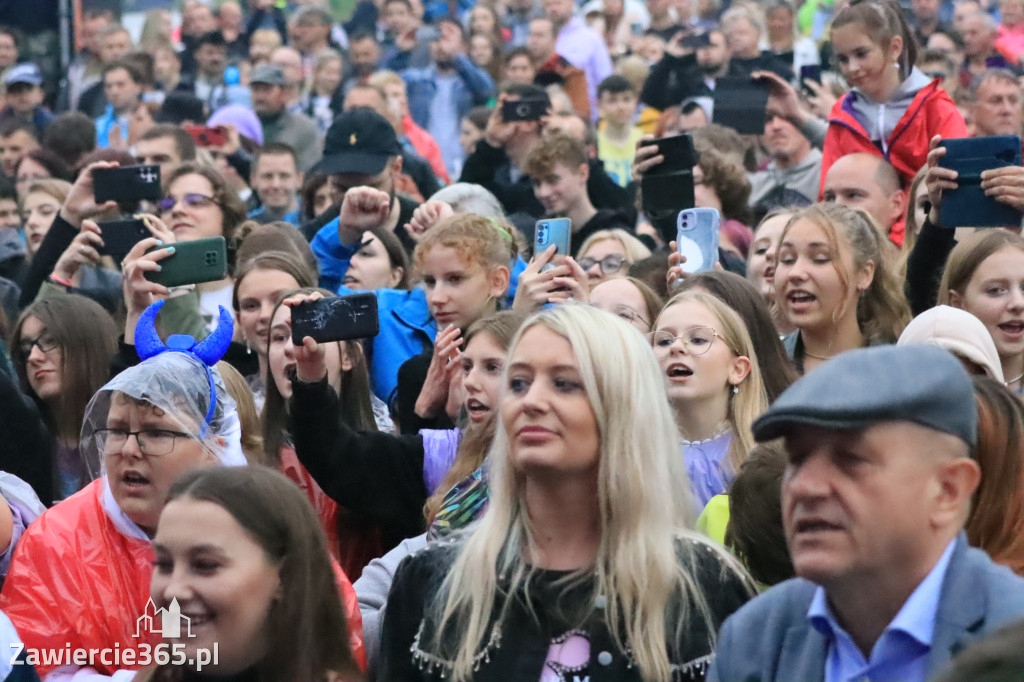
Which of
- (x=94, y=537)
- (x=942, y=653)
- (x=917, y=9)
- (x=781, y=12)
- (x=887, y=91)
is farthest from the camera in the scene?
(x=917, y=9)

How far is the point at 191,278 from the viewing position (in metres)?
5.73

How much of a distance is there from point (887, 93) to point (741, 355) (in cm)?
288

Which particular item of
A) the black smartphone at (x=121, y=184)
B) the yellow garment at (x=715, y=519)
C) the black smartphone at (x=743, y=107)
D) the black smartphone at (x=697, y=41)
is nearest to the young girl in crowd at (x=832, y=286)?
the yellow garment at (x=715, y=519)

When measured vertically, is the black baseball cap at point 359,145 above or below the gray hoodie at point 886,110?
below

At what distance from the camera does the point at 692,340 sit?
4695 mm

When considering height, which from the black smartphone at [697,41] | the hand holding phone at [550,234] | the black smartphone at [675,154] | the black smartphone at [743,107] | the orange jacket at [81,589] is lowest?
the orange jacket at [81,589]

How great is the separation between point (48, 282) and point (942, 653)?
227 inches

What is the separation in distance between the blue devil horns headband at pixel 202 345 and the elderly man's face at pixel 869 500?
217 cm

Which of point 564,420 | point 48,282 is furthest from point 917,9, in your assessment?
point 564,420

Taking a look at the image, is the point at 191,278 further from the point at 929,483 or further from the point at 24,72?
the point at 24,72

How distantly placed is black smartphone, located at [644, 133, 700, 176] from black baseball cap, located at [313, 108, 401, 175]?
216 cm

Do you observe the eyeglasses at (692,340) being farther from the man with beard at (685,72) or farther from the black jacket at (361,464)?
the man with beard at (685,72)

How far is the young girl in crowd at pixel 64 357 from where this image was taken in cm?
586

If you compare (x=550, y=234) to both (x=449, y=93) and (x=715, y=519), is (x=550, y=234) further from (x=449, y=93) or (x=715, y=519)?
(x=449, y=93)
